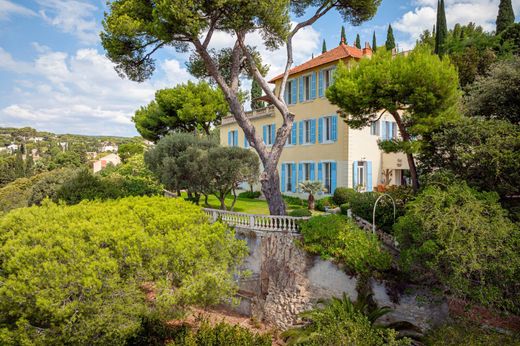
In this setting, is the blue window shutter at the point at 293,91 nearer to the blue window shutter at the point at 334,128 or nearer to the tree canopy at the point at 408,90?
the blue window shutter at the point at 334,128

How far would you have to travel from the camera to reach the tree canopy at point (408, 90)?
42.8 feet

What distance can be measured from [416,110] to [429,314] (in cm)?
799

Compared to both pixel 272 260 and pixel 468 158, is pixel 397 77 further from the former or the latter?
pixel 272 260

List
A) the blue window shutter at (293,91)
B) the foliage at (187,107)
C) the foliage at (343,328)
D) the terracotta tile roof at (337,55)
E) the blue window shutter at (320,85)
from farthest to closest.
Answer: the foliage at (187,107) → the blue window shutter at (293,91) → the blue window shutter at (320,85) → the terracotta tile roof at (337,55) → the foliage at (343,328)

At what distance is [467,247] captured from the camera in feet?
29.5

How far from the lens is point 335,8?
17453 mm

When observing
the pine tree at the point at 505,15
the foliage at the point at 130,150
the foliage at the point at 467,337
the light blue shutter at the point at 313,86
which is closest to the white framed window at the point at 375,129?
→ the light blue shutter at the point at 313,86

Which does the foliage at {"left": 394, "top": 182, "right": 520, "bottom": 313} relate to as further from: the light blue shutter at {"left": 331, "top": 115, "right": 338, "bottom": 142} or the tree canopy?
the light blue shutter at {"left": 331, "top": 115, "right": 338, "bottom": 142}

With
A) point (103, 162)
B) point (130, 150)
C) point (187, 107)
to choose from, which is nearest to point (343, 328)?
point (187, 107)

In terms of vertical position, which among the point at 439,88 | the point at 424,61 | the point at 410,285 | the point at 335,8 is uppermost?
the point at 335,8

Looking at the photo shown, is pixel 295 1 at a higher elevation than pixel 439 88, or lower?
higher

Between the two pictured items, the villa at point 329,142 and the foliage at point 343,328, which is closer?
the foliage at point 343,328

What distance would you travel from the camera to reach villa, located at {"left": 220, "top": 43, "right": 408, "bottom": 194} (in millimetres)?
21219

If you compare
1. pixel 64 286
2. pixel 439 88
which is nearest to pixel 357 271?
pixel 439 88
